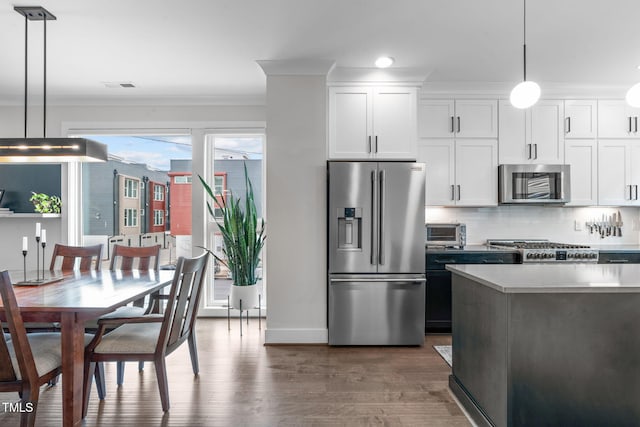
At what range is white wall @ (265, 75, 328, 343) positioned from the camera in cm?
378

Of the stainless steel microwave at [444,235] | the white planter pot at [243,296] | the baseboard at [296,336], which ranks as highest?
the stainless steel microwave at [444,235]

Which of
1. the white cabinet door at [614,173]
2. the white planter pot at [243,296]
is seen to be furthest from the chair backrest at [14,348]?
the white cabinet door at [614,173]

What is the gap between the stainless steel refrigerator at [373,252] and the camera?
369 centimetres

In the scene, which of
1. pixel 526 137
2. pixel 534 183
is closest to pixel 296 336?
pixel 534 183

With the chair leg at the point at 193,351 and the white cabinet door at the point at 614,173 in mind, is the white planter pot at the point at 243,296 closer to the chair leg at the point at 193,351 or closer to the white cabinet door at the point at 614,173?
the chair leg at the point at 193,351

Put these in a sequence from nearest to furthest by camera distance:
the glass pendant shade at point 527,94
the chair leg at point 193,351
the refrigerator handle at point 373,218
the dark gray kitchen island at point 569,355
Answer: the dark gray kitchen island at point 569,355 < the glass pendant shade at point 527,94 < the chair leg at point 193,351 < the refrigerator handle at point 373,218

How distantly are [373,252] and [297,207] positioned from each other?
2.77 feet

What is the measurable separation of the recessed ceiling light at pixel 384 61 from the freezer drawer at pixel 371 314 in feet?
6.58

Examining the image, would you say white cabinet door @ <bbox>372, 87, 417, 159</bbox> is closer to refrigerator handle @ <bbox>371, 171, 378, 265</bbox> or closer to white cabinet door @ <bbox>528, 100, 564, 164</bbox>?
refrigerator handle @ <bbox>371, 171, 378, 265</bbox>

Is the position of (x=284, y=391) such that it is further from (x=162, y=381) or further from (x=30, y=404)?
(x=30, y=404)

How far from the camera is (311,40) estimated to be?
320 centimetres

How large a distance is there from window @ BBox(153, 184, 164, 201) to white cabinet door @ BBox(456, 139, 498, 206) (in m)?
Result: 3.50

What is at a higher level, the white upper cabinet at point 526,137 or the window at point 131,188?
the white upper cabinet at point 526,137

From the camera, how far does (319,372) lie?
10.2 feet
